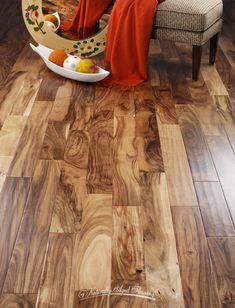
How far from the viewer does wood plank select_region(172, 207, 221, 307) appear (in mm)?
1355

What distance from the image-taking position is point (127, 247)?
5.02 feet

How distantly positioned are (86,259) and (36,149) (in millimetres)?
726

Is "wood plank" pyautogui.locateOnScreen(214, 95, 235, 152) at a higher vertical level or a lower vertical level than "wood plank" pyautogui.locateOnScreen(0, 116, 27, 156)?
lower

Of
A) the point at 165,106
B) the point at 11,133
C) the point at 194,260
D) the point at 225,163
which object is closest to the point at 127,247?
the point at 194,260

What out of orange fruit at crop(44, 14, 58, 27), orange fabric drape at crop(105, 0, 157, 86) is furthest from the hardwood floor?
orange fruit at crop(44, 14, 58, 27)

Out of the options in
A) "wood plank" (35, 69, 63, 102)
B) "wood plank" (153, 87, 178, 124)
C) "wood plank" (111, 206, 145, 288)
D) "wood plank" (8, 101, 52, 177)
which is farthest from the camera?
"wood plank" (35, 69, 63, 102)

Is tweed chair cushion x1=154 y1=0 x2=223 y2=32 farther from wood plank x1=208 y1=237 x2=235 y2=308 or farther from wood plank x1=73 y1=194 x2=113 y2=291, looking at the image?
wood plank x1=208 y1=237 x2=235 y2=308

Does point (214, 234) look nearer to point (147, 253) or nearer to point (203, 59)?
point (147, 253)

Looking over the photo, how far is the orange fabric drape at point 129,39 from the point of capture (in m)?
2.67

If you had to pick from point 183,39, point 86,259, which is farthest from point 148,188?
point 183,39

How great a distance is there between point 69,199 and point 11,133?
59cm

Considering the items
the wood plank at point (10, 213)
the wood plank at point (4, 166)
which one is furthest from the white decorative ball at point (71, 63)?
the wood plank at point (10, 213)

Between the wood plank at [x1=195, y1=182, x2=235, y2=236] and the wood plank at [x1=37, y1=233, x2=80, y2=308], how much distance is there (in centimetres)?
46

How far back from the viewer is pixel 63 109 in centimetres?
243
